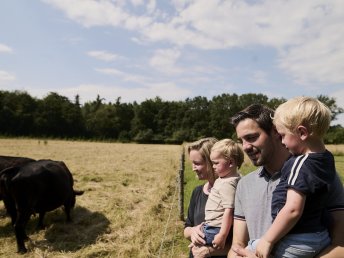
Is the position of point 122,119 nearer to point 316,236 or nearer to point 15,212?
point 15,212

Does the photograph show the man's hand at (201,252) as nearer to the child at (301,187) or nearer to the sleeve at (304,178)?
the child at (301,187)

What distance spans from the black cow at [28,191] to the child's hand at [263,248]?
223 inches

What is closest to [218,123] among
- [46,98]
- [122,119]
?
[122,119]

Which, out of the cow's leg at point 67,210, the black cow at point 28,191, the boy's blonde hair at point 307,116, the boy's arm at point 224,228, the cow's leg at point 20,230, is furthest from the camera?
the cow's leg at point 67,210

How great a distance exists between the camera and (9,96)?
58.3 meters

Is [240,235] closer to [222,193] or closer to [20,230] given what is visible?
[222,193]

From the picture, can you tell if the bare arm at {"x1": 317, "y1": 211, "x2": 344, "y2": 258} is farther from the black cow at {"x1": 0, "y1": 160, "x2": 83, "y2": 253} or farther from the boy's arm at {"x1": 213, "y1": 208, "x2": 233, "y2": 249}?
the black cow at {"x1": 0, "y1": 160, "x2": 83, "y2": 253}

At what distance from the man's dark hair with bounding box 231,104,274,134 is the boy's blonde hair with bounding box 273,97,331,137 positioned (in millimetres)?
255

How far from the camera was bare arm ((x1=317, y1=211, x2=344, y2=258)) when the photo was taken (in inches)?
78.8

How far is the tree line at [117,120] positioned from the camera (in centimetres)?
5656

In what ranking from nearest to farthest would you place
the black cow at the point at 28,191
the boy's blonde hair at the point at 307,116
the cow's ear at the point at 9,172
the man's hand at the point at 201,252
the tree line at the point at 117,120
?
the boy's blonde hair at the point at 307,116
the man's hand at the point at 201,252
the black cow at the point at 28,191
the cow's ear at the point at 9,172
the tree line at the point at 117,120

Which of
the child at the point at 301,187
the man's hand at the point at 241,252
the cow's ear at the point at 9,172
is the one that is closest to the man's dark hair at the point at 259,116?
the child at the point at 301,187

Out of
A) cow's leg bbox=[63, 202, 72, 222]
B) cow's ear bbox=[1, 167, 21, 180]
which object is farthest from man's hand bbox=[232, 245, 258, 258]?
cow's leg bbox=[63, 202, 72, 222]

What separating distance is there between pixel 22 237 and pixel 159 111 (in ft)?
214
